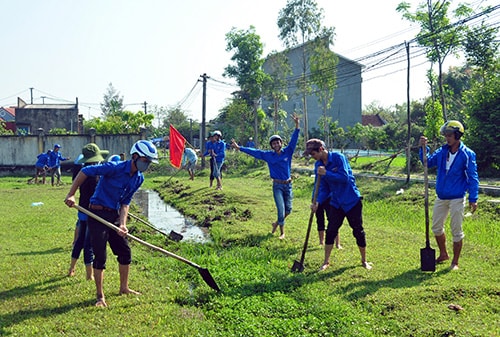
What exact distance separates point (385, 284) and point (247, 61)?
94.3 ft

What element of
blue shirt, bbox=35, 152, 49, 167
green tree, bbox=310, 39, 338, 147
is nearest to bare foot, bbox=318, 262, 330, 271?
blue shirt, bbox=35, 152, 49, 167

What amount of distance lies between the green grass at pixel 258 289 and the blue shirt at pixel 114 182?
4.12 ft

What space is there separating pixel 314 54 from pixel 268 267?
26154mm

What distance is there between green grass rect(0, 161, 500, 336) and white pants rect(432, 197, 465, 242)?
1.81ft

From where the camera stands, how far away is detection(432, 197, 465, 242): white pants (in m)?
6.80

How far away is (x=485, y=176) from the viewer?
19.0 m

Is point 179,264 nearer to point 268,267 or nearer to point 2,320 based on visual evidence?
point 268,267

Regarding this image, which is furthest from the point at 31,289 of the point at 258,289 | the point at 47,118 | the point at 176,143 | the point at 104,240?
the point at 47,118

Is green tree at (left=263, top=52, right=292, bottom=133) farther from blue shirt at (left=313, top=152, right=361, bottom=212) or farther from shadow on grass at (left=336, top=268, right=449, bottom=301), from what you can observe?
shadow on grass at (left=336, top=268, right=449, bottom=301)

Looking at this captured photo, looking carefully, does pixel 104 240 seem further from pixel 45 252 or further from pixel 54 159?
pixel 54 159

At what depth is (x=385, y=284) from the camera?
618cm

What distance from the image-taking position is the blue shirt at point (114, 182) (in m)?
5.65

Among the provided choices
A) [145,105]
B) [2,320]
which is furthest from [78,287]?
[145,105]

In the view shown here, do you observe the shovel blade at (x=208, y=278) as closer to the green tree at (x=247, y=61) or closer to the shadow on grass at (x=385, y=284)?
the shadow on grass at (x=385, y=284)
